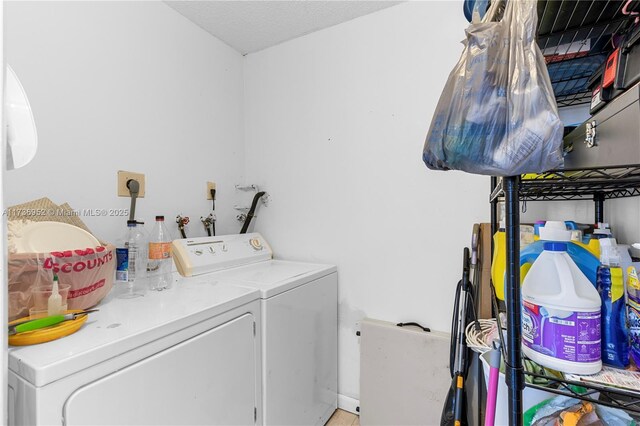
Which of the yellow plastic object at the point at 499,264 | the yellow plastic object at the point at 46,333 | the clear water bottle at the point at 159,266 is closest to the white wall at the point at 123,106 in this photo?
the clear water bottle at the point at 159,266

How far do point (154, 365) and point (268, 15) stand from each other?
198 centimetres

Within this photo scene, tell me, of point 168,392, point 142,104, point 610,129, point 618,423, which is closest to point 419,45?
point 610,129

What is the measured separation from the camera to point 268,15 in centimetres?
194

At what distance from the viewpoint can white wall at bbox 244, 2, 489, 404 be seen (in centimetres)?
173

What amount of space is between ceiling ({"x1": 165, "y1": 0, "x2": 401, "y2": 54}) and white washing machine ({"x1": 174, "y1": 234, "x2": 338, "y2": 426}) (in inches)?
55.6

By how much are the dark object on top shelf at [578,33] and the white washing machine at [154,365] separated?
1380mm

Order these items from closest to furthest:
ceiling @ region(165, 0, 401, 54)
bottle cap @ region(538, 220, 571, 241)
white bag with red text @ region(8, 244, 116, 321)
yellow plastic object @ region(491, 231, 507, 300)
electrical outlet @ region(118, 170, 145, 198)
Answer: bottle cap @ region(538, 220, 571, 241) < white bag with red text @ region(8, 244, 116, 321) < yellow plastic object @ region(491, 231, 507, 300) < electrical outlet @ region(118, 170, 145, 198) < ceiling @ region(165, 0, 401, 54)

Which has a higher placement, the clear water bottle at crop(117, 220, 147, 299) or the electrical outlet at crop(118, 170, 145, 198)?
the electrical outlet at crop(118, 170, 145, 198)

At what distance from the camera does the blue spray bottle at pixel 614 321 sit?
0.73 m

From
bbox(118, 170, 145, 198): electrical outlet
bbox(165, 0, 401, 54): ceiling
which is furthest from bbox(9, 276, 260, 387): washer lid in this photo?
bbox(165, 0, 401, 54): ceiling

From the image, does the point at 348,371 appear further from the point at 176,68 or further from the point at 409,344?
the point at 176,68

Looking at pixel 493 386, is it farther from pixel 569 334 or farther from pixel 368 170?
pixel 368 170

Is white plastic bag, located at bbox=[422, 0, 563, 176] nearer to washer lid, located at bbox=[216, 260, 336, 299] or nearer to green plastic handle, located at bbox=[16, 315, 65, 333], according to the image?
washer lid, located at bbox=[216, 260, 336, 299]

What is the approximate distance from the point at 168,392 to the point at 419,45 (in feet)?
6.68
